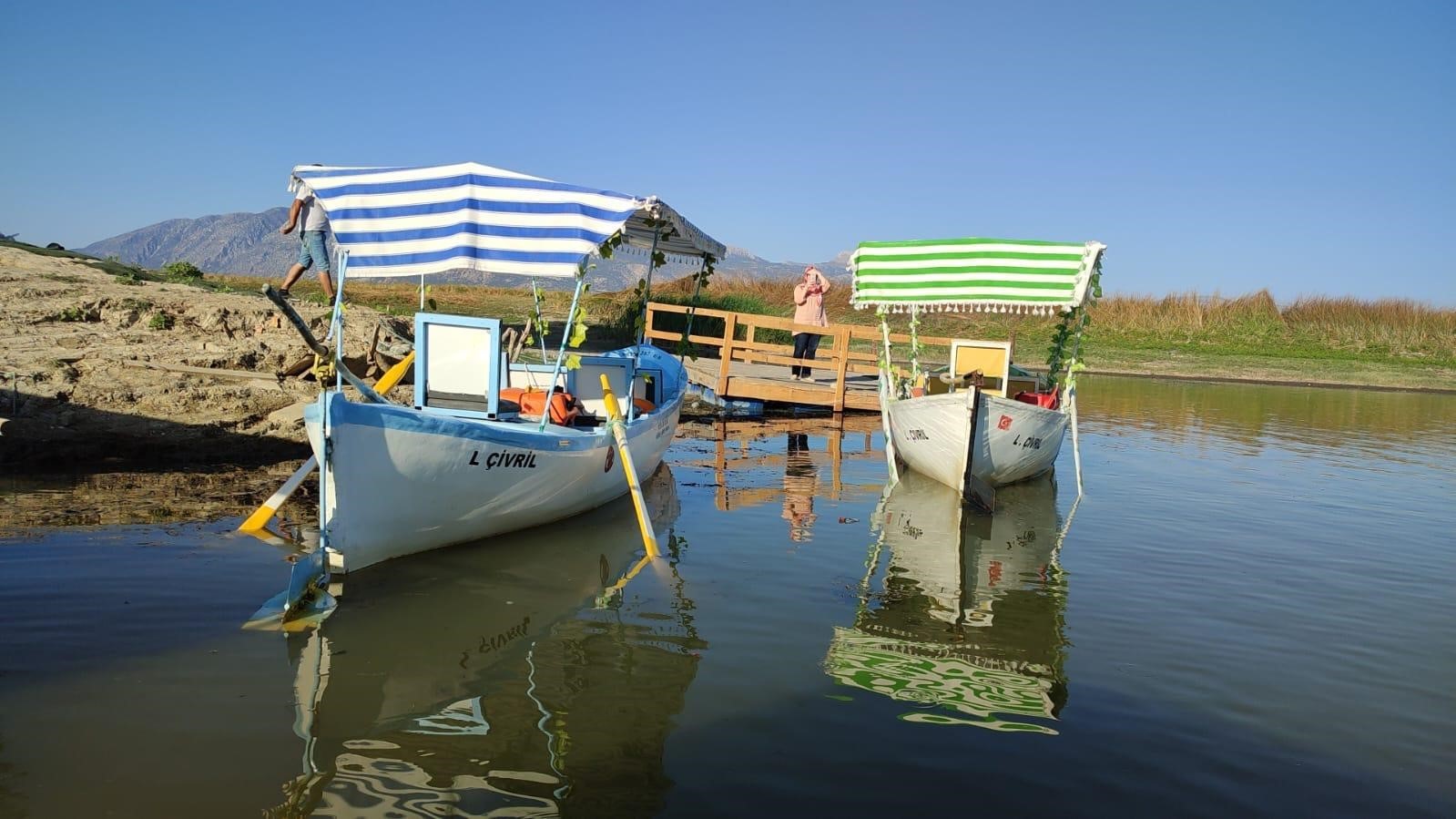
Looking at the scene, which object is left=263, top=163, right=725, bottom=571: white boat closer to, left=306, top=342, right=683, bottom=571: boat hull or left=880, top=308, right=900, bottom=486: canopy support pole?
left=306, top=342, right=683, bottom=571: boat hull

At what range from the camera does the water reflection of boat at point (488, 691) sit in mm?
4395

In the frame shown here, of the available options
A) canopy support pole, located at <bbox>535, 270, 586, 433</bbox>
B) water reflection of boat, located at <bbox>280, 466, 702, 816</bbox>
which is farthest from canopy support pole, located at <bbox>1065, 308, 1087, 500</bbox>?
canopy support pole, located at <bbox>535, 270, 586, 433</bbox>

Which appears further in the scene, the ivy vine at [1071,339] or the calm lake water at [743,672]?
the ivy vine at [1071,339]

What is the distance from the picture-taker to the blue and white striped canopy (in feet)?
28.1

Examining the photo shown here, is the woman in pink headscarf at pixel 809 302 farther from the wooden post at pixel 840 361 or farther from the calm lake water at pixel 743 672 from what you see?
the calm lake water at pixel 743 672

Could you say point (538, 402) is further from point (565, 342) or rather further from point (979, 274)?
point (979, 274)

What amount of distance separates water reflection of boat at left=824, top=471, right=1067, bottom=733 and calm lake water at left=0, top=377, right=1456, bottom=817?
33mm

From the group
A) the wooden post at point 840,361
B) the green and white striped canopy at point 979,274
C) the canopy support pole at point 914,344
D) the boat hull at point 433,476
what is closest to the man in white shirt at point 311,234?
the boat hull at point 433,476

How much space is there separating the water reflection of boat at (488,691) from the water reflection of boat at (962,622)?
4.30ft

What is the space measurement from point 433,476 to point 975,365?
935cm

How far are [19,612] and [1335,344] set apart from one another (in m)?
47.2

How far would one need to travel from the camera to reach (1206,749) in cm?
514

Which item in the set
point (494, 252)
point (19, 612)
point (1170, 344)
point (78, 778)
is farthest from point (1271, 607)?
point (1170, 344)

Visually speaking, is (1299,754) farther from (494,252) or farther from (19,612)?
(19,612)
